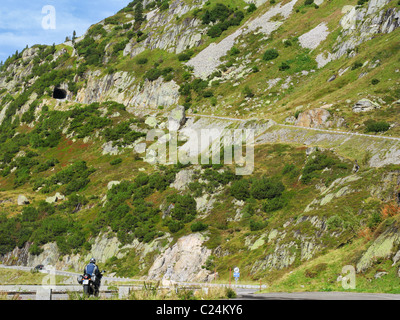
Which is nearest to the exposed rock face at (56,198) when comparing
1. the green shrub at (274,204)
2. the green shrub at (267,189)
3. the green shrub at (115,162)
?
the green shrub at (115,162)

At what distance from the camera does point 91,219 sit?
2589 inches

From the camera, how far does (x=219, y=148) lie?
72812mm

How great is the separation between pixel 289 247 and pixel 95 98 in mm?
104170

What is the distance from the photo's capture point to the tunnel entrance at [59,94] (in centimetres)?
13975

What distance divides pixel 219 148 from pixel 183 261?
104 feet

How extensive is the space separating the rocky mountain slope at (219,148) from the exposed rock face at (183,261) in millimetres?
165

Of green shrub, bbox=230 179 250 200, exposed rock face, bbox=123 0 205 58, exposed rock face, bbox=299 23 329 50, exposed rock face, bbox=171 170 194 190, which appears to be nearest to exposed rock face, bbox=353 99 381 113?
green shrub, bbox=230 179 250 200

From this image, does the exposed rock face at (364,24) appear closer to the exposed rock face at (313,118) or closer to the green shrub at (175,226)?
the exposed rock face at (313,118)

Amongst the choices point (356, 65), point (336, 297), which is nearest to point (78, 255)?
point (336, 297)

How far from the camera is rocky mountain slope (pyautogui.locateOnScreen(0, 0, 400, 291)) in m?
35.4

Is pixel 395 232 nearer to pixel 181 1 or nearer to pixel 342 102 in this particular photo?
pixel 342 102

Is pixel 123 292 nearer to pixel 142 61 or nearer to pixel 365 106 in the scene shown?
pixel 365 106

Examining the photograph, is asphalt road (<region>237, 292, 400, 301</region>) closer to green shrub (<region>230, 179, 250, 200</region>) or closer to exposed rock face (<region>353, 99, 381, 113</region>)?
green shrub (<region>230, 179, 250, 200</region>)
